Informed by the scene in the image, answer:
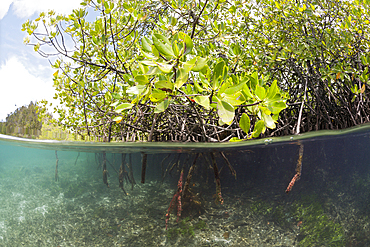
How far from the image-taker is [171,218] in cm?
422

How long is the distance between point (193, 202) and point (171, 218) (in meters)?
0.61

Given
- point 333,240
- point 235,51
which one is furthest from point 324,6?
point 333,240

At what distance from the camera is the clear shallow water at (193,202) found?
13.3 feet

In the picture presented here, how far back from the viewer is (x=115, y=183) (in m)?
5.69

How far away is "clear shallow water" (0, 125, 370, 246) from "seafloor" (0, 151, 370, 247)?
2 cm

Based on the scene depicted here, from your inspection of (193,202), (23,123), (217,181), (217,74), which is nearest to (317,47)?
(217,74)

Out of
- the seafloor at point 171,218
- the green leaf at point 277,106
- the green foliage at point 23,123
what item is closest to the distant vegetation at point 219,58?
the green leaf at point 277,106

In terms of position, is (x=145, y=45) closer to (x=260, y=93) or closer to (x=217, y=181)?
(x=260, y=93)

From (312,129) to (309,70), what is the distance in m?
1.62

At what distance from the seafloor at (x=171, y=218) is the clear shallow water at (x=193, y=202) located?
2cm

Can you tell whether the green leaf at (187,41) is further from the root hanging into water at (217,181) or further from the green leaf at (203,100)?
the root hanging into water at (217,181)

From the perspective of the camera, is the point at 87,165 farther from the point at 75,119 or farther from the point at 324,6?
the point at 324,6

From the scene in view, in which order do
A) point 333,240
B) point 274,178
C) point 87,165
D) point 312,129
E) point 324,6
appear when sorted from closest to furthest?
point 324,6, point 312,129, point 333,240, point 274,178, point 87,165

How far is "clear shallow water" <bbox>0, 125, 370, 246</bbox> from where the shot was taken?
407 centimetres
